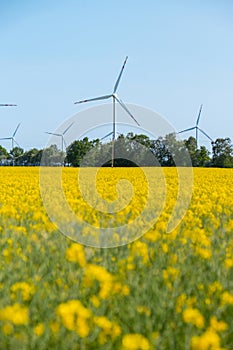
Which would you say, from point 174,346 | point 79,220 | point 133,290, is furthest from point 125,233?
point 174,346

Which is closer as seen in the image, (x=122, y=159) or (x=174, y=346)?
(x=174, y=346)

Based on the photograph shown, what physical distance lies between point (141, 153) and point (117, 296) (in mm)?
52468

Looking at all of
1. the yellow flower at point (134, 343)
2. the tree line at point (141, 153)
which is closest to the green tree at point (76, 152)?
the tree line at point (141, 153)

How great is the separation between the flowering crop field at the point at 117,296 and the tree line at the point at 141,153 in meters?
39.3

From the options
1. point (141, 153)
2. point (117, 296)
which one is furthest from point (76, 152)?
Result: point (117, 296)

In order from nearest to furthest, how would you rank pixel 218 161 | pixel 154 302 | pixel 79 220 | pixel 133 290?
pixel 154 302, pixel 133 290, pixel 79 220, pixel 218 161

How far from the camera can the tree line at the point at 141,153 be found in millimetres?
51219

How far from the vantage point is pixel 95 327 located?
10.1 feet

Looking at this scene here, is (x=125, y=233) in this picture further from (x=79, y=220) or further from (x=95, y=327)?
(x=95, y=327)

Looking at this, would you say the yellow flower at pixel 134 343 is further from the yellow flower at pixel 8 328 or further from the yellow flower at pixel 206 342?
the yellow flower at pixel 8 328

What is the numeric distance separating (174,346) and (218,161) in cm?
6248

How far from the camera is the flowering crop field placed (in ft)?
9.59

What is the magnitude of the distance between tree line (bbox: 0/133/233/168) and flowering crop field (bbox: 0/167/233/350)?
39.3m

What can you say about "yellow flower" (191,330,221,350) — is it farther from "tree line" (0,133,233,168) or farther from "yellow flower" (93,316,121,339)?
"tree line" (0,133,233,168)
